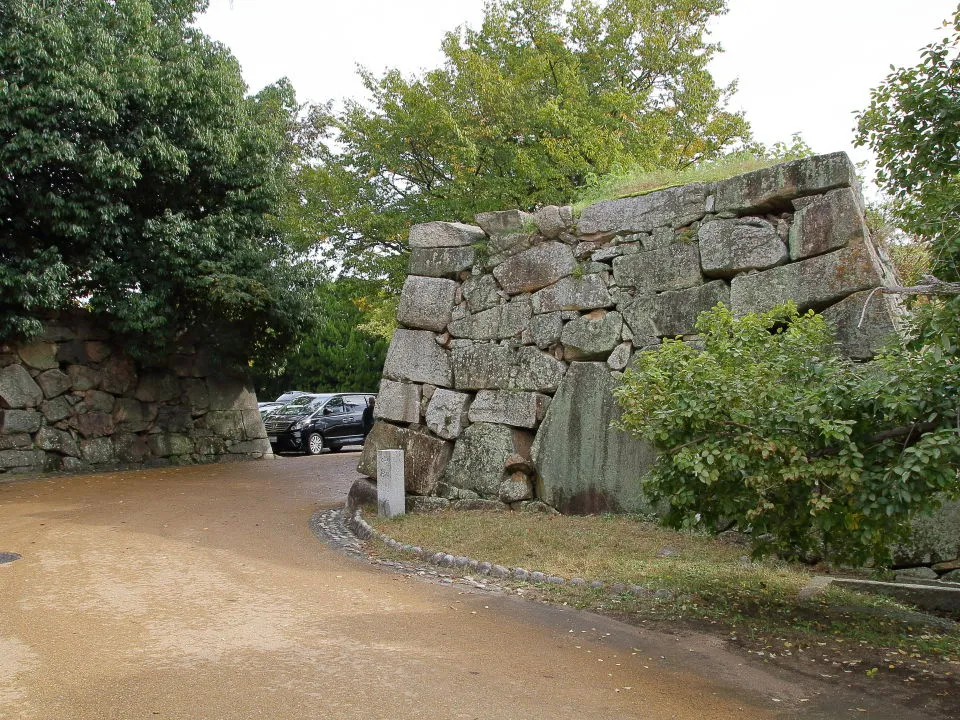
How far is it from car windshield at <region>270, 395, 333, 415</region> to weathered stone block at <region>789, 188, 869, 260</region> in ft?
48.9

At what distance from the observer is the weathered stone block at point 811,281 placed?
7.48 m

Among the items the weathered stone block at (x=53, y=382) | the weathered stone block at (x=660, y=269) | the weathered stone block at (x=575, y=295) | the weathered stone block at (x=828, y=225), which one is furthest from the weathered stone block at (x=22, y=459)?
the weathered stone block at (x=828, y=225)

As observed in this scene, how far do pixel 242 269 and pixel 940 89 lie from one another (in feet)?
41.6

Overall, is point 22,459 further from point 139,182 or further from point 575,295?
point 575,295

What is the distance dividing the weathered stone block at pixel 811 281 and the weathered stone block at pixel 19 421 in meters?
12.0

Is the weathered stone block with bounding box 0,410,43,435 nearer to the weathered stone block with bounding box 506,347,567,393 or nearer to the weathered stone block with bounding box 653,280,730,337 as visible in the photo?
the weathered stone block with bounding box 506,347,567,393

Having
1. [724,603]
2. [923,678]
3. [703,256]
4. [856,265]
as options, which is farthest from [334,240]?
[923,678]

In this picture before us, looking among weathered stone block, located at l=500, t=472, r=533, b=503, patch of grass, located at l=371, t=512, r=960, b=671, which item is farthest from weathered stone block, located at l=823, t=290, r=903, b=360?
weathered stone block, located at l=500, t=472, r=533, b=503

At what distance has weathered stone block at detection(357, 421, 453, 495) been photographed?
32.8ft

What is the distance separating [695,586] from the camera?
6.29 m

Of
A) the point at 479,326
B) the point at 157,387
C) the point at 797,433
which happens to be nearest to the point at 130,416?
the point at 157,387

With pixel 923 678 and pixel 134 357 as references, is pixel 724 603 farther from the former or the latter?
pixel 134 357

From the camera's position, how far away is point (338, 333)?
26.6m

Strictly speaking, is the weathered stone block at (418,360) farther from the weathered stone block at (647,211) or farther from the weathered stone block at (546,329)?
the weathered stone block at (647,211)
